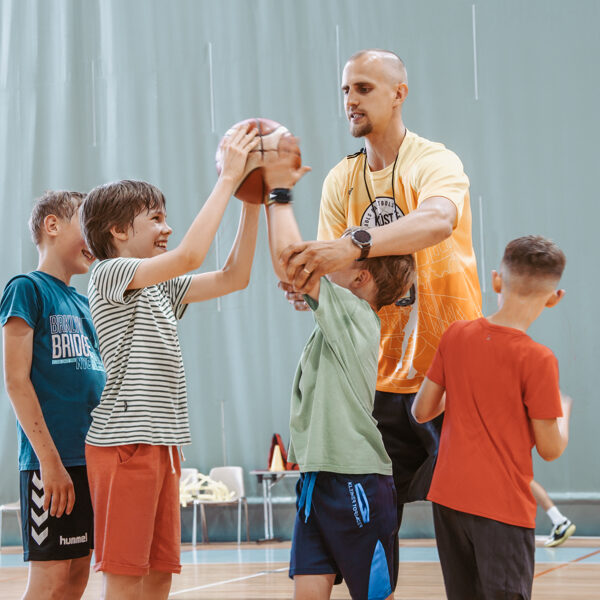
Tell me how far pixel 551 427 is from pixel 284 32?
658cm

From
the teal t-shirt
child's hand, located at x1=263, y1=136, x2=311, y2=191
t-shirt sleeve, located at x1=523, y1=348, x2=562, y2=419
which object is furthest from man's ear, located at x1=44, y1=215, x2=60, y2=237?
t-shirt sleeve, located at x1=523, y1=348, x2=562, y2=419

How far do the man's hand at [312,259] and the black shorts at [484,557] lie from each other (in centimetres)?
71

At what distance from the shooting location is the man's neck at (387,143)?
9.23ft

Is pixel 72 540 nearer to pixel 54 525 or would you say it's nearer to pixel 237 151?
pixel 54 525

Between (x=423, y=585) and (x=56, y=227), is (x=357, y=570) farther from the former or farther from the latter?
(x=423, y=585)

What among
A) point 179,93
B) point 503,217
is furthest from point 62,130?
point 503,217

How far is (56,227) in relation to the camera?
299 cm

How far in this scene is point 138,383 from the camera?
234 centimetres

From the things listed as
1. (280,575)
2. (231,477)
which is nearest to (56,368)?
(280,575)

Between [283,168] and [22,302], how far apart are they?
1055 millimetres

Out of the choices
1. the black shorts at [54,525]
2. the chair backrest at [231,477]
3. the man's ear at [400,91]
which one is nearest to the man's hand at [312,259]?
the man's ear at [400,91]

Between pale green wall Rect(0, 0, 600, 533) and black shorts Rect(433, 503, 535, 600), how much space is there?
16.4ft

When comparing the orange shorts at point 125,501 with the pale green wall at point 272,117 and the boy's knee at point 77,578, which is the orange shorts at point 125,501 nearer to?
the boy's knee at point 77,578

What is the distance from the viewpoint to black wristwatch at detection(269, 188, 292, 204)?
224 cm
